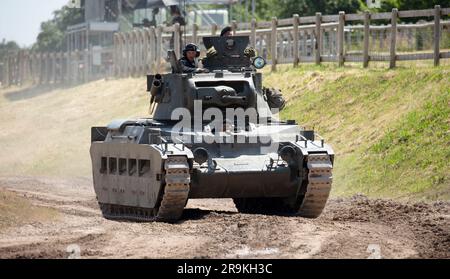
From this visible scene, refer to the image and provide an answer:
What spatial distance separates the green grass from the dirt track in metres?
2.93

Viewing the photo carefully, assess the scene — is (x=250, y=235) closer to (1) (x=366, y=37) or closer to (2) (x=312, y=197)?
(2) (x=312, y=197)

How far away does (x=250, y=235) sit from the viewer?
51.0 ft


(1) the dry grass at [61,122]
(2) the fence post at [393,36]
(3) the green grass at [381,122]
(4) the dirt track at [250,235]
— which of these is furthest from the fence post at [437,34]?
(1) the dry grass at [61,122]

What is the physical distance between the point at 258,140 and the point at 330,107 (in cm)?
1061

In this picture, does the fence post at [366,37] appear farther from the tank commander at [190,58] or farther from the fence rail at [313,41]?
the tank commander at [190,58]

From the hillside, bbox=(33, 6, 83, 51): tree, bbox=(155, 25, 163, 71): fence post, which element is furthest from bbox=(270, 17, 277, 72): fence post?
bbox=(33, 6, 83, 51): tree

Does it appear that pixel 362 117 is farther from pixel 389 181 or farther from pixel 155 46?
pixel 155 46

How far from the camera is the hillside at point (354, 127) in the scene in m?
23.5

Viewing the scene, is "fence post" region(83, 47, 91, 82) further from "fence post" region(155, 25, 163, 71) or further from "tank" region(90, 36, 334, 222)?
"tank" region(90, 36, 334, 222)

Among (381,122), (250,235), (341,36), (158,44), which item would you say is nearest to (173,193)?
(250,235)

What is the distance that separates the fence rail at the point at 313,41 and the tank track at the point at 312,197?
10.1 feet

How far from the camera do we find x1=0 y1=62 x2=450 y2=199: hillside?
76.9 feet

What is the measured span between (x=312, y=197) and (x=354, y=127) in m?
8.72
